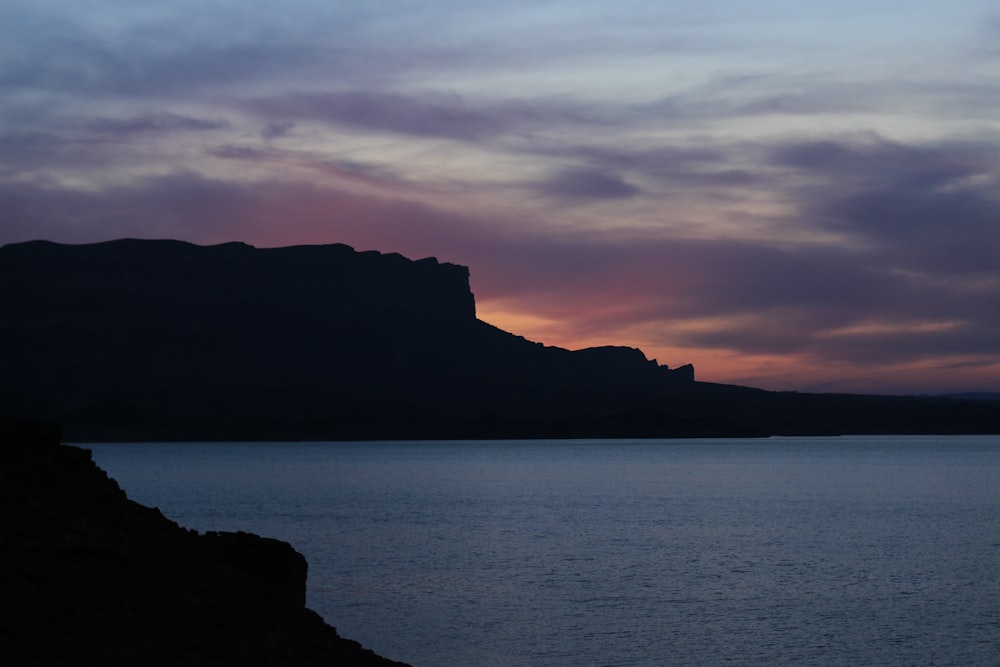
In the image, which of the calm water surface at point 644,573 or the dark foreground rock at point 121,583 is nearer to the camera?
the dark foreground rock at point 121,583

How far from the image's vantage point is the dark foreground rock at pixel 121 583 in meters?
17.7

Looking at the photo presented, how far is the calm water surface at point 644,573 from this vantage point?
36.6 meters

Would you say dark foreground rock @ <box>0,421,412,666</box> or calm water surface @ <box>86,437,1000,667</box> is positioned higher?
dark foreground rock @ <box>0,421,412,666</box>

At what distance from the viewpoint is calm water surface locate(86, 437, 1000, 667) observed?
36562mm

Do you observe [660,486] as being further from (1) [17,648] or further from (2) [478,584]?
(1) [17,648]

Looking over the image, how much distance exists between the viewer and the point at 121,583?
66.1 feet

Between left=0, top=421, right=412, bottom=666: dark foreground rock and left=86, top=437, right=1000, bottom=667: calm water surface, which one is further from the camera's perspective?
left=86, top=437, right=1000, bottom=667: calm water surface

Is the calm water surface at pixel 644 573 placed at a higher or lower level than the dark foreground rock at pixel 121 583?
lower

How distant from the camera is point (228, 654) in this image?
19.0m

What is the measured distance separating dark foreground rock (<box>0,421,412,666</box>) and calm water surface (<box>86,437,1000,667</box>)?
10383 millimetres

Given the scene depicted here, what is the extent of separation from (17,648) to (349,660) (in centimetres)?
795

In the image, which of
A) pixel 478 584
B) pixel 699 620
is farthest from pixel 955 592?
pixel 478 584

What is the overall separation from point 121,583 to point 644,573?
1482 inches

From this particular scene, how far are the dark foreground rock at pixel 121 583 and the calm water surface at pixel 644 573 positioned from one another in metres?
10.4
